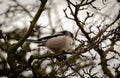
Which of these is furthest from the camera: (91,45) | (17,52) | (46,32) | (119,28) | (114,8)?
(46,32)

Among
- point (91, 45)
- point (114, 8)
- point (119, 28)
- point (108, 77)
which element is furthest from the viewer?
point (114, 8)

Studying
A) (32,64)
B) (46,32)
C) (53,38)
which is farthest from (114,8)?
(46,32)

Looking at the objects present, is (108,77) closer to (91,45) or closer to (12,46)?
(91,45)

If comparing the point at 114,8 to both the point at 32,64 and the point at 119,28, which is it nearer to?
the point at 119,28

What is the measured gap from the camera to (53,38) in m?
7.02

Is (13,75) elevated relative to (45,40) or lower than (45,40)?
lower

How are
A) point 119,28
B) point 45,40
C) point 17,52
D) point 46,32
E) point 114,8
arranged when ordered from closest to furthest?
point 119,28, point 17,52, point 114,8, point 45,40, point 46,32

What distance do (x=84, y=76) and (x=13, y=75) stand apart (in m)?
1.18

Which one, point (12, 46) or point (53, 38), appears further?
point (53, 38)

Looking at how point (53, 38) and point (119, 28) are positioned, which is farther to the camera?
point (53, 38)

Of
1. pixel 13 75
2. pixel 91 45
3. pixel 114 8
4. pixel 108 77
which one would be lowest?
pixel 108 77

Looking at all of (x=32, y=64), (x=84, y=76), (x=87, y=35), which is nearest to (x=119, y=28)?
(x=87, y=35)

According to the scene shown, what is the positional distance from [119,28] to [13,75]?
1.89 m

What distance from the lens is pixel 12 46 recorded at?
462 cm
